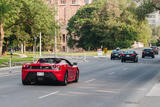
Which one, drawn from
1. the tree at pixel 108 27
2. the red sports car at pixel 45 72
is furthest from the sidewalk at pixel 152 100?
the tree at pixel 108 27

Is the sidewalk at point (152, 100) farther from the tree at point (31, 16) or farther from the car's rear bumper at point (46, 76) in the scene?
the tree at point (31, 16)

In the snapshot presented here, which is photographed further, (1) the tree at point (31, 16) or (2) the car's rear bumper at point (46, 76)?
(1) the tree at point (31, 16)

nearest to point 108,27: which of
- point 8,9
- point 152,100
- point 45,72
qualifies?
point 8,9

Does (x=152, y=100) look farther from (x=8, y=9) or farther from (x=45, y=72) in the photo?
(x=8, y=9)

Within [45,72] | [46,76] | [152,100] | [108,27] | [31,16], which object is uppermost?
[108,27]

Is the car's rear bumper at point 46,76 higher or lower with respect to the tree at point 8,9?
lower

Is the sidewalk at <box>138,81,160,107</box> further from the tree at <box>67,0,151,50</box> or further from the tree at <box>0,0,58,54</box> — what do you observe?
the tree at <box>67,0,151,50</box>

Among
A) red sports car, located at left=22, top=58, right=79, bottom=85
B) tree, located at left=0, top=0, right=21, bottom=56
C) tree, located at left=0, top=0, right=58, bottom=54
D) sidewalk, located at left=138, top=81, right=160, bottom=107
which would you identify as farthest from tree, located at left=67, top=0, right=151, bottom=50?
sidewalk, located at left=138, top=81, right=160, bottom=107

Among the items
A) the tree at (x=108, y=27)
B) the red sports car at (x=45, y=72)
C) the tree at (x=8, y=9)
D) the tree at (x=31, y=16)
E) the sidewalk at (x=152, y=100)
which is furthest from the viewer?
the tree at (x=108, y=27)

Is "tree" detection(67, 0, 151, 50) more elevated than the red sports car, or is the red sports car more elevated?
"tree" detection(67, 0, 151, 50)

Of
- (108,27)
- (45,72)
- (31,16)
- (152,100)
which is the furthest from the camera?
(108,27)

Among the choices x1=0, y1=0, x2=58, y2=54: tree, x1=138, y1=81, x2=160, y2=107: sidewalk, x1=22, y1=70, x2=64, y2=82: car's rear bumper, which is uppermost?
x1=0, y1=0, x2=58, y2=54: tree

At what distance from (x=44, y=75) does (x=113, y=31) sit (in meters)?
81.6

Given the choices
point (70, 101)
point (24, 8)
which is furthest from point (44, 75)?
point (24, 8)
